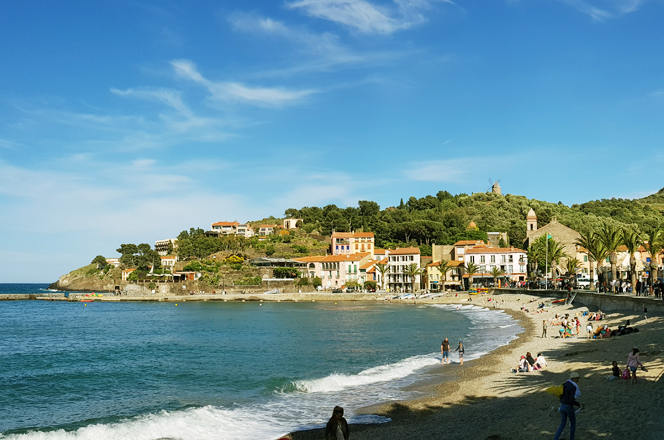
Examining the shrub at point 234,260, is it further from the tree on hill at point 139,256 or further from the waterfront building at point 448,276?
the waterfront building at point 448,276

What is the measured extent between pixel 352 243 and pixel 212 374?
93727 millimetres

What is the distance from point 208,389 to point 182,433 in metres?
7.24

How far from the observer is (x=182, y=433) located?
55.5ft

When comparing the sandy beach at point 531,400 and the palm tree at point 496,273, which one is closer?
the sandy beach at point 531,400

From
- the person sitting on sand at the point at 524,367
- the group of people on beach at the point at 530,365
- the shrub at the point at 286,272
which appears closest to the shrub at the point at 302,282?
the shrub at the point at 286,272

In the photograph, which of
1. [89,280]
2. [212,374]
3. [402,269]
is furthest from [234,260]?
[212,374]

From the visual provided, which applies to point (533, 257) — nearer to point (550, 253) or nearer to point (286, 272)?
point (550, 253)

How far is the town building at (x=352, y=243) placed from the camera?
392 feet

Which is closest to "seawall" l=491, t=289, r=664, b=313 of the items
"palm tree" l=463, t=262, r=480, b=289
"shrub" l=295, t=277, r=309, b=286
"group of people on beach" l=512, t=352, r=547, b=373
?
"group of people on beach" l=512, t=352, r=547, b=373

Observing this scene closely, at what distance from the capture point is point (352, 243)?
12075cm

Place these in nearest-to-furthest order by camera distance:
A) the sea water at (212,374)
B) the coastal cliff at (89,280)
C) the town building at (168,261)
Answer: the sea water at (212,374)
the coastal cliff at (89,280)
the town building at (168,261)

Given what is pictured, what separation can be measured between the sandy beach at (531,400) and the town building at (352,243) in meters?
90.1

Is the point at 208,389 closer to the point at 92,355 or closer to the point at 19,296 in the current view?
the point at 92,355

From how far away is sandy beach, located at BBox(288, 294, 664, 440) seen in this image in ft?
43.8
